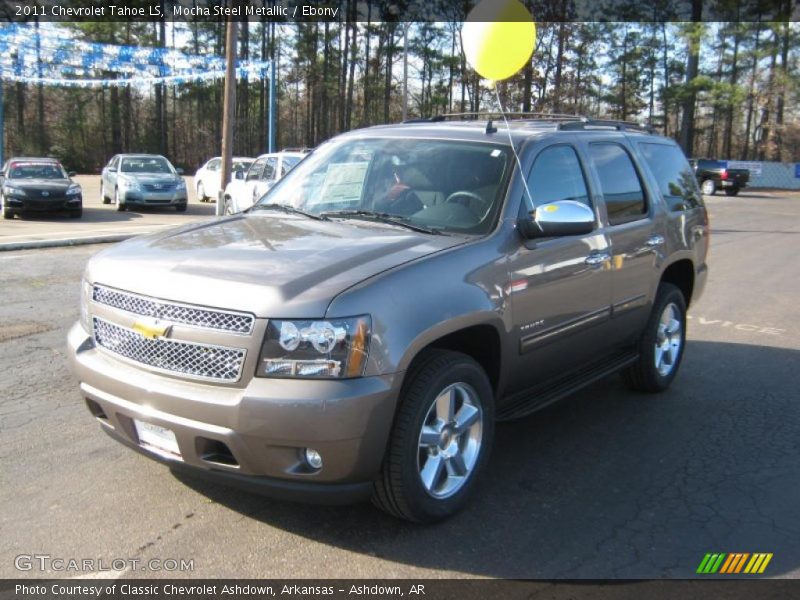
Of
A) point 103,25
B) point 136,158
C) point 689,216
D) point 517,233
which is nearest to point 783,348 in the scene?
point 689,216

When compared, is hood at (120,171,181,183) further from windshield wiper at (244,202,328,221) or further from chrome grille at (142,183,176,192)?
windshield wiper at (244,202,328,221)

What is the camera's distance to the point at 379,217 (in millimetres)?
4039

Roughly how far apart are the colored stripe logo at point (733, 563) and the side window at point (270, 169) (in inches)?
566

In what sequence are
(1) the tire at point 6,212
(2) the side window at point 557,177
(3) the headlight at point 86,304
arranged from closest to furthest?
(3) the headlight at point 86,304
(2) the side window at point 557,177
(1) the tire at point 6,212

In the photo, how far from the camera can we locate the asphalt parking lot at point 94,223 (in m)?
14.4

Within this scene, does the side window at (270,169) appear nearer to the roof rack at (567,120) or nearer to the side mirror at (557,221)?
the roof rack at (567,120)

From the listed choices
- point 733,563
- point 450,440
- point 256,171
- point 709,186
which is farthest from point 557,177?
point 709,186

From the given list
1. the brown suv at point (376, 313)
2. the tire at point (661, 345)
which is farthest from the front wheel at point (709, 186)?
the brown suv at point (376, 313)

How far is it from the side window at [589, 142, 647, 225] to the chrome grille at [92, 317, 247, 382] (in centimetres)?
283

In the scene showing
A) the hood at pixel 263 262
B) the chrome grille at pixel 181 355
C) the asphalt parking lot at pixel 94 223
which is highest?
the hood at pixel 263 262

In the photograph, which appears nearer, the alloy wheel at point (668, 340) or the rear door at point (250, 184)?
the alloy wheel at point (668, 340)

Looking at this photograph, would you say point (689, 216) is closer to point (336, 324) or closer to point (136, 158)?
point (336, 324)

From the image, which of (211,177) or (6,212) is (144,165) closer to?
(211,177)

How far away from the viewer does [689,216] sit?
5.86 metres
